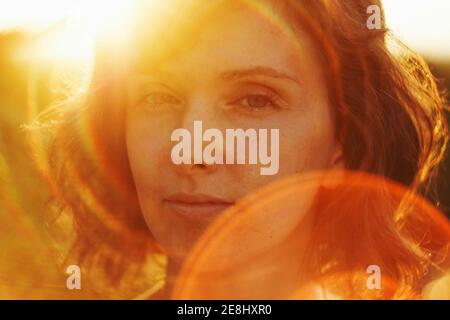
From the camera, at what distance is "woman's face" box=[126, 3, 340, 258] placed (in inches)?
60.5

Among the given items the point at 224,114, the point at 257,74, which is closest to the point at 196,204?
the point at 224,114

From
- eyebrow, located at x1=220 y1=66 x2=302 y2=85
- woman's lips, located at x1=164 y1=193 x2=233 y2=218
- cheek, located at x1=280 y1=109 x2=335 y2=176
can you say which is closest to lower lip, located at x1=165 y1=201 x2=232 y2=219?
woman's lips, located at x1=164 y1=193 x2=233 y2=218

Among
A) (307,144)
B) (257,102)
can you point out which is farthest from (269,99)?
(307,144)

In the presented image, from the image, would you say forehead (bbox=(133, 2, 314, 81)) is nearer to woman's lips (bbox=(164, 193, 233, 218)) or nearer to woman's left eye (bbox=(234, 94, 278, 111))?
woman's left eye (bbox=(234, 94, 278, 111))

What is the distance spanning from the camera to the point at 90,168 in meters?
1.84

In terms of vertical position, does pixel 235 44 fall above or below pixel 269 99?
above

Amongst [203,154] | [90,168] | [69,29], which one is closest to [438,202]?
[203,154]

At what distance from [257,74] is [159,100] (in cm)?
25

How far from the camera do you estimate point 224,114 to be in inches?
63.0

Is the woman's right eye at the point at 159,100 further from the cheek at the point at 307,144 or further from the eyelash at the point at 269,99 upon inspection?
the cheek at the point at 307,144

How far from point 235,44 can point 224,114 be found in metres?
0.17

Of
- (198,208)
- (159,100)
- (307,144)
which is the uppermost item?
(159,100)

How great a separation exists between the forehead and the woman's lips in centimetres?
30

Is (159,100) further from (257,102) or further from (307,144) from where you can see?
(307,144)
